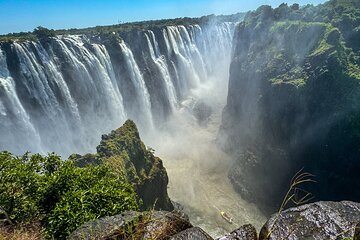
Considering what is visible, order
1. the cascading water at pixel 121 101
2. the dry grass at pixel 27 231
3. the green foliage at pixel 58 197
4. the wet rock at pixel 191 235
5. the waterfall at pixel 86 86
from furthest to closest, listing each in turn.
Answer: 1. the cascading water at pixel 121 101
2. the waterfall at pixel 86 86
3. the green foliage at pixel 58 197
4. the dry grass at pixel 27 231
5. the wet rock at pixel 191 235

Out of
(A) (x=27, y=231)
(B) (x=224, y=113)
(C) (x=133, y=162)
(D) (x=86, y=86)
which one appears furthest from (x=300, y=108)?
(A) (x=27, y=231)

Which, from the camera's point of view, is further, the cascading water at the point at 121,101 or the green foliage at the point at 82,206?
the cascading water at the point at 121,101

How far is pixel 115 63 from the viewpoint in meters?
51.5

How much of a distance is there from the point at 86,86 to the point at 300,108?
1211 inches

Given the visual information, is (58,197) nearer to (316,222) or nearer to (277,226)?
(277,226)

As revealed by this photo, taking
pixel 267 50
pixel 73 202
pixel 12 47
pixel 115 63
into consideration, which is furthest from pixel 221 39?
pixel 73 202

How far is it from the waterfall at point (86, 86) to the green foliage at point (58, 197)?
75.1 feet

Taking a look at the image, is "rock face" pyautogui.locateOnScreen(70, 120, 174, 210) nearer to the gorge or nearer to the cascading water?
the gorge

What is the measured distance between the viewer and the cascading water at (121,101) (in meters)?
36.2

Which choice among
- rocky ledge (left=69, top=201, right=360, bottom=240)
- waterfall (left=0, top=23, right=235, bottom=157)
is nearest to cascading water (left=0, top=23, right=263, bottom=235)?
waterfall (left=0, top=23, right=235, bottom=157)

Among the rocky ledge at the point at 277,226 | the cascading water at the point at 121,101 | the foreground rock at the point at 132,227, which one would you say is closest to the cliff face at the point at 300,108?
the cascading water at the point at 121,101

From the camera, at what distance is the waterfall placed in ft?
118

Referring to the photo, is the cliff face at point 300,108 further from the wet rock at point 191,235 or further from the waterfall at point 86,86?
the wet rock at point 191,235

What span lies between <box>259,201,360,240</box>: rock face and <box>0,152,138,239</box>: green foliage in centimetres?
672
